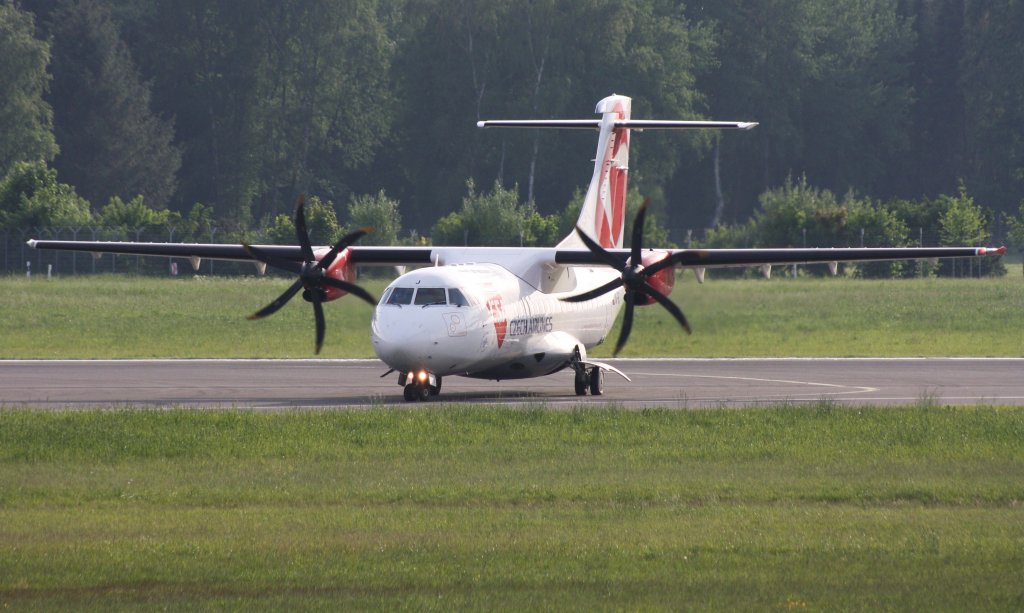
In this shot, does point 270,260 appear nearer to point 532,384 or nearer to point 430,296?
point 430,296

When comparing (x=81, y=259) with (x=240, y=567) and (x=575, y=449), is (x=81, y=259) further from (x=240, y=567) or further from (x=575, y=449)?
(x=240, y=567)

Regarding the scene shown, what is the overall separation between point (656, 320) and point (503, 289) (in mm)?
22280

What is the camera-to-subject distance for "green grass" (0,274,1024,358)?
4325 centimetres

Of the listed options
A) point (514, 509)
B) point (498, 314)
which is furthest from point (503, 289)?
point (514, 509)

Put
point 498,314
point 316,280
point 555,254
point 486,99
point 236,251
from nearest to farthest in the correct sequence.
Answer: point 498,314 → point 316,280 → point 555,254 → point 236,251 → point 486,99

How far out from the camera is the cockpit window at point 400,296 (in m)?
26.6

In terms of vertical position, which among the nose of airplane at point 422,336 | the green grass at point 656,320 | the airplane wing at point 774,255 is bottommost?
the green grass at point 656,320

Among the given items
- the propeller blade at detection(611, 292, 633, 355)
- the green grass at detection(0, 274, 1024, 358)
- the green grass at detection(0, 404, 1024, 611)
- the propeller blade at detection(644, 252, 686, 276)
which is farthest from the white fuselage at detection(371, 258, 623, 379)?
the green grass at detection(0, 274, 1024, 358)

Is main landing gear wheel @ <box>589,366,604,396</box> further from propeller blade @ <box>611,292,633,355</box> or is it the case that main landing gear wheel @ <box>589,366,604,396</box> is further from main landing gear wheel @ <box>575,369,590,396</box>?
propeller blade @ <box>611,292,633,355</box>

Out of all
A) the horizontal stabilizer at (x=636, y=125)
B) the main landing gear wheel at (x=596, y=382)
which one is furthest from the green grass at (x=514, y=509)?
the horizontal stabilizer at (x=636, y=125)

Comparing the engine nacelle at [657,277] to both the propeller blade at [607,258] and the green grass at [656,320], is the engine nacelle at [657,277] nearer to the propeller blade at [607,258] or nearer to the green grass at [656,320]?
the propeller blade at [607,258]

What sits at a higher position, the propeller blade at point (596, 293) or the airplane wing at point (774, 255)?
the airplane wing at point (774, 255)

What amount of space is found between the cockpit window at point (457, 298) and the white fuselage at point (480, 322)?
0.02m

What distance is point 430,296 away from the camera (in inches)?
1053
